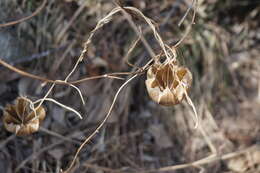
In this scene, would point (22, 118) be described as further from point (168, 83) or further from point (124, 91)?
point (124, 91)

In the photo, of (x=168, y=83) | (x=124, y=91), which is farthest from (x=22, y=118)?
(x=124, y=91)

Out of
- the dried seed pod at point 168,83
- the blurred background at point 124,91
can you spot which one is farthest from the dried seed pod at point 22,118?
the blurred background at point 124,91

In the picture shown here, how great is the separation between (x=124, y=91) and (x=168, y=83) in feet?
2.62

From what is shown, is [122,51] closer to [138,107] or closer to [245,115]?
[138,107]

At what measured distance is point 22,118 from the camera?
1120mm

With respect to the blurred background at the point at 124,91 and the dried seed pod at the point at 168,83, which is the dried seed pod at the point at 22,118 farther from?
the blurred background at the point at 124,91

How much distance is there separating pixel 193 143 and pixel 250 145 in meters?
0.25

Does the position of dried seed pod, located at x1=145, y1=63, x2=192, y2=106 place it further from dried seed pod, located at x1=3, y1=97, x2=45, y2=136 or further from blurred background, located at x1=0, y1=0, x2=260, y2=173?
blurred background, located at x1=0, y1=0, x2=260, y2=173

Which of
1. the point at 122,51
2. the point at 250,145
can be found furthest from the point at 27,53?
the point at 250,145

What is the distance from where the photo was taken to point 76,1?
1.82 metres

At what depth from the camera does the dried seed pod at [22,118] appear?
3.59 feet

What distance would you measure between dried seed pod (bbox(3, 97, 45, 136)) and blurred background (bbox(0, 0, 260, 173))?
0.46 meters

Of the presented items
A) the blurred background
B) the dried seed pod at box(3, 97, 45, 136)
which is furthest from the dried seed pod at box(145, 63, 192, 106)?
the blurred background

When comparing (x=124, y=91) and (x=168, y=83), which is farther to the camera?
(x=124, y=91)
